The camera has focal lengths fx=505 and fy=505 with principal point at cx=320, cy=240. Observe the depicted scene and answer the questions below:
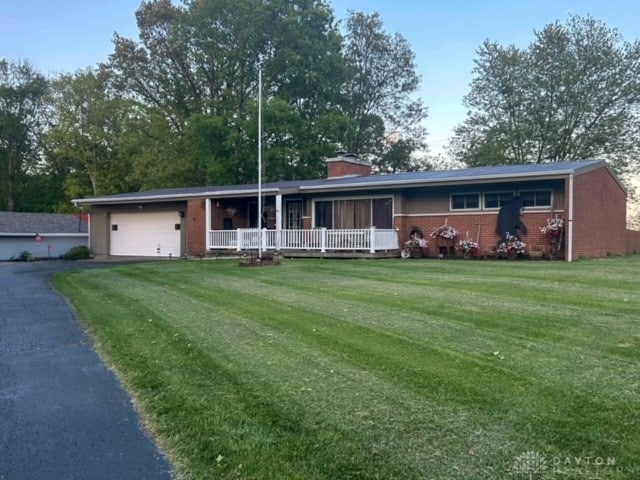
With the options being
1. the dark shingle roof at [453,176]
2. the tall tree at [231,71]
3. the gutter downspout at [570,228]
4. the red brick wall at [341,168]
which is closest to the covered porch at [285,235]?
the dark shingle roof at [453,176]

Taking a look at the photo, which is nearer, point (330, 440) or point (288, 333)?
point (330, 440)

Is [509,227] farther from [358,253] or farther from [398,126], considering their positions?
[398,126]

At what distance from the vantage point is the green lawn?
2884mm

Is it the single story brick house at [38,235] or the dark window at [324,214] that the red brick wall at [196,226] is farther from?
the single story brick house at [38,235]

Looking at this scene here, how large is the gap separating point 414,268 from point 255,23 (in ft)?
76.4

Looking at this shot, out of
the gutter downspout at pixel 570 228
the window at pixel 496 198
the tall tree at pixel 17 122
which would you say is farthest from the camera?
the tall tree at pixel 17 122

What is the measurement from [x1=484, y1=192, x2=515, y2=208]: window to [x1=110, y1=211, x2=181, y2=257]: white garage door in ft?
42.2

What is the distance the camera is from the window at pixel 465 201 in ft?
53.1

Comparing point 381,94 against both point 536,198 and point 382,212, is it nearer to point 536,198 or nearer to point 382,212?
point 382,212

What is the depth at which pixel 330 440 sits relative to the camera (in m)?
3.11

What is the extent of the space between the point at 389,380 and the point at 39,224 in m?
27.5

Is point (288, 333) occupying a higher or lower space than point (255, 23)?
lower

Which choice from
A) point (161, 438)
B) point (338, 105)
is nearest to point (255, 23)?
point (338, 105)

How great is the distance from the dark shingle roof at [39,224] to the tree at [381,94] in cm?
1931
